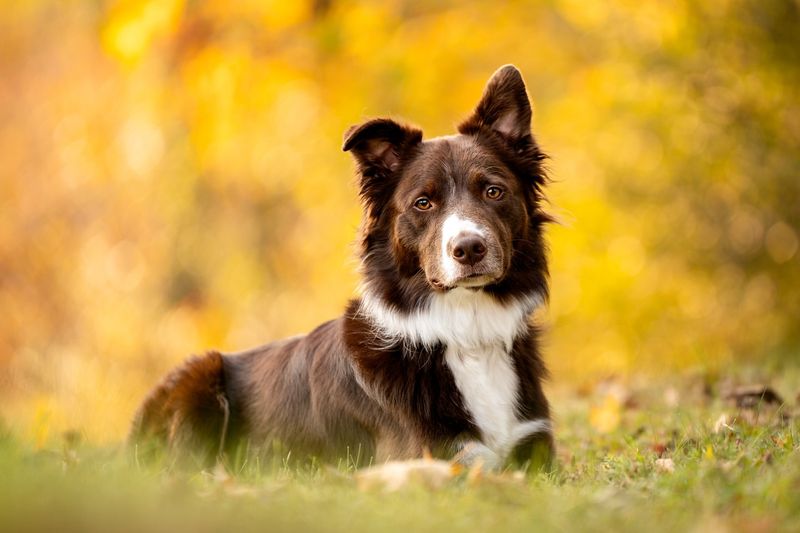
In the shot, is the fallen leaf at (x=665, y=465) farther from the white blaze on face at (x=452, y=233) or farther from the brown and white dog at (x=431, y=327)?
the white blaze on face at (x=452, y=233)

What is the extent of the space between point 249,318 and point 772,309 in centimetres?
819

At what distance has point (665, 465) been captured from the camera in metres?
4.21

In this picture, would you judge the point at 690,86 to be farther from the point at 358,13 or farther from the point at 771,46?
the point at 358,13

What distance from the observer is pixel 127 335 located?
14.7 m

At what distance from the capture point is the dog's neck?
16.6 feet

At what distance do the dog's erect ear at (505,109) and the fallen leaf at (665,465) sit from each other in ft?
6.70

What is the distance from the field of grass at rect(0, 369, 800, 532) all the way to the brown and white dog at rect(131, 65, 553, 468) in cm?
47

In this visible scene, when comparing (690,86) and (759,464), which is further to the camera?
(690,86)

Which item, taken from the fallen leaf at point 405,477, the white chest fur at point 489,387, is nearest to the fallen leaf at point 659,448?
the white chest fur at point 489,387

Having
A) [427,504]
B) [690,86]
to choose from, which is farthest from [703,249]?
[427,504]

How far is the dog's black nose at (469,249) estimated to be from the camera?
15.1 ft

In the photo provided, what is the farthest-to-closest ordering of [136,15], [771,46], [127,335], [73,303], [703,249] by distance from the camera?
[73,303] → [127,335] → [136,15] → [703,249] → [771,46]

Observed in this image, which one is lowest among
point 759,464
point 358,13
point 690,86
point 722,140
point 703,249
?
point 759,464

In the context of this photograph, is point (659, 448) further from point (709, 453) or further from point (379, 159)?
point (379, 159)
